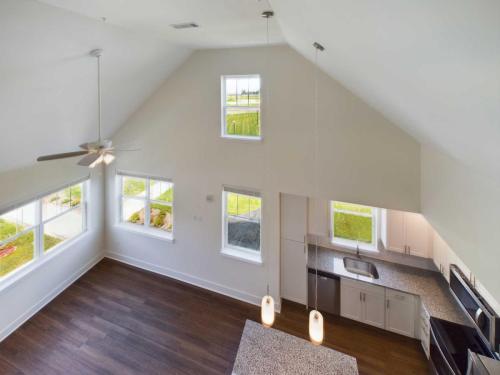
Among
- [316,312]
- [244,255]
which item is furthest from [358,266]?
[316,312]

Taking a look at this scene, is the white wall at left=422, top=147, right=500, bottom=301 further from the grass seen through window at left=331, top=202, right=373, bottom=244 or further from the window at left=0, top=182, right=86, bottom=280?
the window at left=0, top=182, right=86, bottom=280

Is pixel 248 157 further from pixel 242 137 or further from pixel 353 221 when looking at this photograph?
pixel 353 221

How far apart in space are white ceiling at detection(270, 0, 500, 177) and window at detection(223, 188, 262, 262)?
3.48 m

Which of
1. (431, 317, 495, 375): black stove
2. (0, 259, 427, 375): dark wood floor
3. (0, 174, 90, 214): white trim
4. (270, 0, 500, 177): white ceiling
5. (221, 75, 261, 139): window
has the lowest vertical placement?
(0, 259, 427, 375): dark wood floor

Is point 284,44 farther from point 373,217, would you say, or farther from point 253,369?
point 253,369

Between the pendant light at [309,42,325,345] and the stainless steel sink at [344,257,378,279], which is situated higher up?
the pendant light at [309,42,325,345]

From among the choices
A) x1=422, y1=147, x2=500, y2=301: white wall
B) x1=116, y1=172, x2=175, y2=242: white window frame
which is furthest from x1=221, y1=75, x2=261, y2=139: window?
x1=422, y1=147, x2=500, y2=301: white wall

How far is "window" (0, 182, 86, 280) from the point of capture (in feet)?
16.0

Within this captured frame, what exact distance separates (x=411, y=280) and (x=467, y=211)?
8.82 feet

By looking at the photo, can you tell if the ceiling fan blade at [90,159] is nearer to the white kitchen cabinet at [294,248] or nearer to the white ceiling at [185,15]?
the white ceiling at [185,15]

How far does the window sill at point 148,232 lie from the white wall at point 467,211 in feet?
15.7

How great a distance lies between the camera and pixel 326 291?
16.9ft

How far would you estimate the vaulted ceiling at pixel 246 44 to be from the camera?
1003 mm

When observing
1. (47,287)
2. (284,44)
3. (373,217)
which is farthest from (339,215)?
(47,287)
